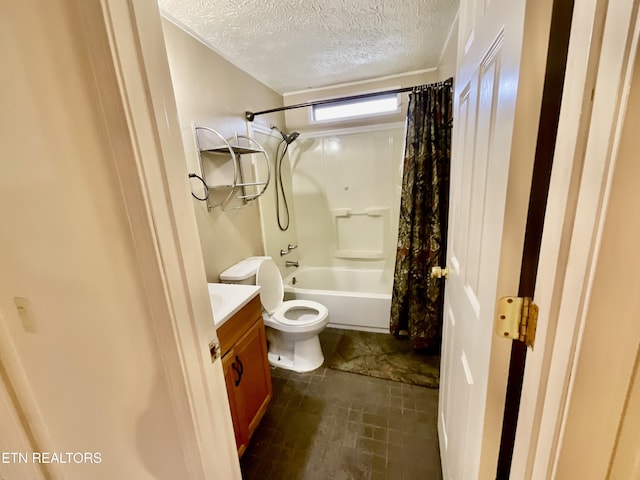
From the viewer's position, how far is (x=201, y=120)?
1757mm

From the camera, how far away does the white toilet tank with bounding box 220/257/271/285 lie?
6.04ft

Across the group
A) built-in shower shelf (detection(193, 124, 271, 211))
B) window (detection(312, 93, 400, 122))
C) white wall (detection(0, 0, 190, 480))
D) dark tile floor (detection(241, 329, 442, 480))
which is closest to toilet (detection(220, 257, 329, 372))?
dark tile floor (detection(241, 329, 442, 480))

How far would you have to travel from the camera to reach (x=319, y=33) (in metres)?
1.72

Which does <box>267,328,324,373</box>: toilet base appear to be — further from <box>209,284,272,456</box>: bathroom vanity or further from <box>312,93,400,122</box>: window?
<box>312,93,400,122</box>: window

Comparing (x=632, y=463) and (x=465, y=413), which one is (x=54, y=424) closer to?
(x=465, y=413)

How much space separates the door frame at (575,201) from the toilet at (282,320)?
5.19 feet

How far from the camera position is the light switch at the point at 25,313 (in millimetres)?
801

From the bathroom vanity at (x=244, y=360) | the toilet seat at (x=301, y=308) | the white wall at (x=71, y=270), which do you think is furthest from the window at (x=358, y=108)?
the white wall at (x=71, y=270)

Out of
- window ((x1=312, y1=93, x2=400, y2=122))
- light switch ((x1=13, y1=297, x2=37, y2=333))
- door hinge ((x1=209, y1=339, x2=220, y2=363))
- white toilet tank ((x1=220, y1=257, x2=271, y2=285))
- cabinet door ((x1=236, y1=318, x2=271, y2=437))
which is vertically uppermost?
window ((x1=312, y1=93, x2=400, y2=122))

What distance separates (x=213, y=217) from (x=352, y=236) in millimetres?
1660

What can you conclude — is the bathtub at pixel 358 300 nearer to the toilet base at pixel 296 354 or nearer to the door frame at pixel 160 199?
the toilet base at pixel 296 354

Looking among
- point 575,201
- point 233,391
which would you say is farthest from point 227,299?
point 575,201

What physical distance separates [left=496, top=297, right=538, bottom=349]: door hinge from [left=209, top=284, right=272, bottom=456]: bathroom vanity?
3.50 feet

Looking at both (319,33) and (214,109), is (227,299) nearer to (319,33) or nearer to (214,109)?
(214,109)
